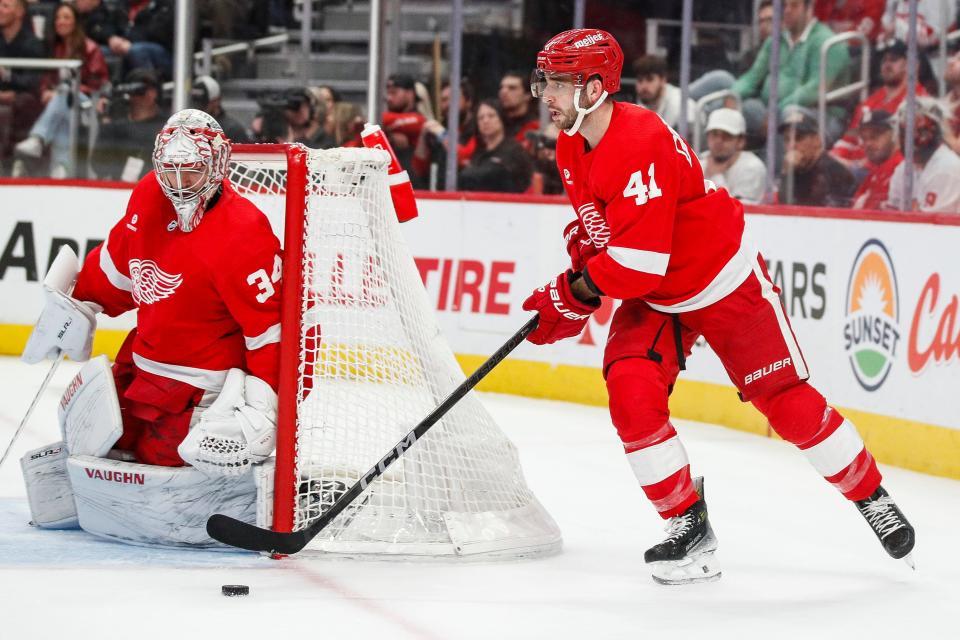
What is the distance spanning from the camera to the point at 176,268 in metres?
3.08

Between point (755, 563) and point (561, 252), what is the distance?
2853 millimetres

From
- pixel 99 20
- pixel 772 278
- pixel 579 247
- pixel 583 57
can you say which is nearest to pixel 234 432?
pixel 579 247

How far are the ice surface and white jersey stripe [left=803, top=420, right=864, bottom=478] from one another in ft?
0.85

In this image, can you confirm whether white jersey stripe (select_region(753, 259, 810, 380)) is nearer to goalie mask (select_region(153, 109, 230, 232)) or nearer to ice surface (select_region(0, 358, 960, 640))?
ice surface (select_region(0, 358, 960, 640))

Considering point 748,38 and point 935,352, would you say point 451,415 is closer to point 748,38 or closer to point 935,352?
point 935,352

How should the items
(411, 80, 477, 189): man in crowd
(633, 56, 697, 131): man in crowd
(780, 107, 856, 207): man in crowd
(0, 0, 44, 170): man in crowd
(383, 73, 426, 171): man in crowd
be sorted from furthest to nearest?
(0, 0, 44, 170): man in crowd < (383, 73, 426, 171): man in crowd < (411, 80, 477, 189): man in crowd < (633, 56, 697, 131): man in crowd < (780, 107, 856, 207): man in crowd

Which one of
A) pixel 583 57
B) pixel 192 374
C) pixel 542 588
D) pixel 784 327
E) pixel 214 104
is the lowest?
pixel 542 588

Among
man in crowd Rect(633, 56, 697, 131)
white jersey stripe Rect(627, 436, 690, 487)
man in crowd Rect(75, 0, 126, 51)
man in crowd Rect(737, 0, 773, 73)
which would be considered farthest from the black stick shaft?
man in crowd Rect(75, 0, 126, 51)

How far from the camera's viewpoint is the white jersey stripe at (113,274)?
3318mm

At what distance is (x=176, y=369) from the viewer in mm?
3172

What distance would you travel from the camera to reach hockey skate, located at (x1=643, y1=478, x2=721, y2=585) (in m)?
3.04

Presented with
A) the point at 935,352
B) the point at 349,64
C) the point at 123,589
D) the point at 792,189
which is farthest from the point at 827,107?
the point at 123,589

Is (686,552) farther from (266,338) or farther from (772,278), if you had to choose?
(772,278)

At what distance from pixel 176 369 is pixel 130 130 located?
410 cm
